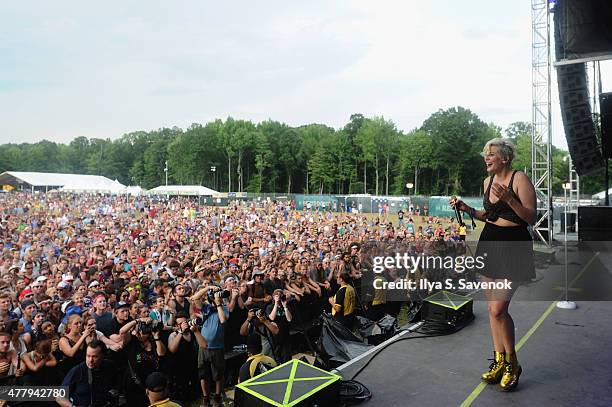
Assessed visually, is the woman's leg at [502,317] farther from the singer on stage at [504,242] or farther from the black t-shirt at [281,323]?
the black t-shirt at [281,323]

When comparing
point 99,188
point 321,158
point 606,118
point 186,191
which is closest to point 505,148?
point 606,118

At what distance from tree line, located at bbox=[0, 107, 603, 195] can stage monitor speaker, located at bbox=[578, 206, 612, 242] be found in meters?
52.7

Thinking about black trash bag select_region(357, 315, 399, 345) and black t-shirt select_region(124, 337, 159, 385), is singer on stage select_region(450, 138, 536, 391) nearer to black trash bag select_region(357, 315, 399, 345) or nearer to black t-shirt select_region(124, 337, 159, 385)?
black t-shirt select_region(124, 337, 159, 385)

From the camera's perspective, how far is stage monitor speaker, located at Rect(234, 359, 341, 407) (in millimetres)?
2487

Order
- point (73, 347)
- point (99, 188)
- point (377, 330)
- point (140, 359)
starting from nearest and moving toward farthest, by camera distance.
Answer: point (73, 347)
point (140, 359)
point (377, 330)
point (99, 188)

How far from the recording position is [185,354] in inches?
199

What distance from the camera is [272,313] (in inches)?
212

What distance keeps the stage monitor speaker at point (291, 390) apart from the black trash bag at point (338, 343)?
2961 mm

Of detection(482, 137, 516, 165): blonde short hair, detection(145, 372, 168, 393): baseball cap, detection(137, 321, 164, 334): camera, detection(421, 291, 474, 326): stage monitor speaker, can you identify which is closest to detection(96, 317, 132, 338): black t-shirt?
detection(137, 321, 164, 334): camera

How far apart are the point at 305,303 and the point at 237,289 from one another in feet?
4.96

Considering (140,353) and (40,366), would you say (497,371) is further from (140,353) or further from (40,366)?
(40,366)

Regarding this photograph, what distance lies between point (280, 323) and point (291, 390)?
302 cm

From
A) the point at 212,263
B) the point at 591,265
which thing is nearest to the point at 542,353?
the point at 212,263

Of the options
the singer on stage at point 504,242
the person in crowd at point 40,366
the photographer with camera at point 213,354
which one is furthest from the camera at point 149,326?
the singer on stage at point 504,242
